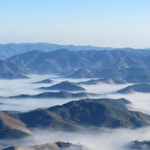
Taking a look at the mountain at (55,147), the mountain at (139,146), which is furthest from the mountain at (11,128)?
the mountain at (139,146)

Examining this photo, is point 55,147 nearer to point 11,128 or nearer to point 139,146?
point 139,146

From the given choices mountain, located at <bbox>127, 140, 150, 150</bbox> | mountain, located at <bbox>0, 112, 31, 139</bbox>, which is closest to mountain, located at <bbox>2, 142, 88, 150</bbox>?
mountain, located at <bbox>127, 140, 150, 150</bbox>

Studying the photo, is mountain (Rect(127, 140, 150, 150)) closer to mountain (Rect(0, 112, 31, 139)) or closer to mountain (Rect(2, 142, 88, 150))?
mountain (Rect(2, 142, 88, 150))

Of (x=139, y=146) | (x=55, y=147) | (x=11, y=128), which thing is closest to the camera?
(x=55, y=147)

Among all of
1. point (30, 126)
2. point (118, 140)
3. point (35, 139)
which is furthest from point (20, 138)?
point (118, 140)

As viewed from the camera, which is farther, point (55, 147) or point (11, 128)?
point (11, 128)

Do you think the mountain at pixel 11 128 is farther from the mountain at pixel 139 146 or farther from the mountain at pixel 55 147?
the mountain at pixel 139 146

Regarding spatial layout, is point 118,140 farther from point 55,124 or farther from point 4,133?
point 4,133

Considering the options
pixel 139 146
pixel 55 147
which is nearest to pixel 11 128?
pixel 55 147
